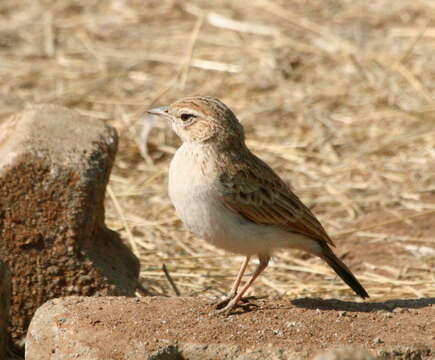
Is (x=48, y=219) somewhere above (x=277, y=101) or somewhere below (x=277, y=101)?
above

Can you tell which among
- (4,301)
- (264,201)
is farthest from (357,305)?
(4,301)

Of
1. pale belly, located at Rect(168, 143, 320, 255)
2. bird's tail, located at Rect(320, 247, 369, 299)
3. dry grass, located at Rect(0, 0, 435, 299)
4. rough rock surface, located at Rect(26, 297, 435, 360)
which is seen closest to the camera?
rough rock surface, located at Rect(26, 297, 435, 360)

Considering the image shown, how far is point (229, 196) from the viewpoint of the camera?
18.4ft

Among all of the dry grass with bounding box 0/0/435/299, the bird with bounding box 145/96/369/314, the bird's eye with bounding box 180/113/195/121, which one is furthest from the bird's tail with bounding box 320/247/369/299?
the bird's eye with bounding box 180/113/195/121

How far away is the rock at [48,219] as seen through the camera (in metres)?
6.02

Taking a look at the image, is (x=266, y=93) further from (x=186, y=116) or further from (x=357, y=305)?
(x=357, y=305)

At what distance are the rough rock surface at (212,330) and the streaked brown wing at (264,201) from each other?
509 millimetres

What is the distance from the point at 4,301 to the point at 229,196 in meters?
1.47

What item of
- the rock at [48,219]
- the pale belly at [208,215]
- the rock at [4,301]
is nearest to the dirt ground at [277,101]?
the pale belly at [208,215]

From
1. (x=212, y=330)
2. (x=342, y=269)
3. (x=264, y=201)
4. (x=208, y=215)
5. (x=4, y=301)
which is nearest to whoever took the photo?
(x=212, y=330)

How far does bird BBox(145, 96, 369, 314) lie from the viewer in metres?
5.50

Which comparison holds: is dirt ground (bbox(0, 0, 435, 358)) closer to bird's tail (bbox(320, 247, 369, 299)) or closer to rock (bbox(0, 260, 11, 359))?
bird's tail (bbox(320, 247, 369, 299))

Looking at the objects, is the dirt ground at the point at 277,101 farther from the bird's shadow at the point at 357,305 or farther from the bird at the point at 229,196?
the bird at the point at 229,196

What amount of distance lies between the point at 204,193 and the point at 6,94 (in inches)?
239
